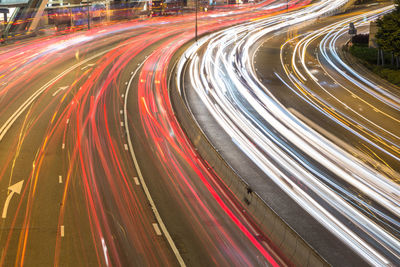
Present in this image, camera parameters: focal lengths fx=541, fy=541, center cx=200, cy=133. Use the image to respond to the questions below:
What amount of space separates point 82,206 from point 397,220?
12783 mm

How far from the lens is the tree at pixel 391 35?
49312 mm

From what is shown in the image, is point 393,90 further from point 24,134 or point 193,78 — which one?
point 24,134

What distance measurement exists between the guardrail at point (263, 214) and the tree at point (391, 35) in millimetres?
25840

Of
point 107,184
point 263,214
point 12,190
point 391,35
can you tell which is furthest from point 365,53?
point 12,190

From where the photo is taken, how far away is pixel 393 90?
46.0 meters

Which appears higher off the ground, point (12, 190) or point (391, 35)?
point (391, 35)

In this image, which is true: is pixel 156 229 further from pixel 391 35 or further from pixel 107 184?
pixel 391 35

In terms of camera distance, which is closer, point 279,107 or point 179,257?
point 179,257

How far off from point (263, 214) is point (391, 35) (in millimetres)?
35242

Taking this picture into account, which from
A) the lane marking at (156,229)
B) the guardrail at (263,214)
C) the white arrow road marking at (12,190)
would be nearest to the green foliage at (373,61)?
the guardrail at (263,214)

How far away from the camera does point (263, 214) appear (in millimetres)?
20703

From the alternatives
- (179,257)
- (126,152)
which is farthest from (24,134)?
(179,257)

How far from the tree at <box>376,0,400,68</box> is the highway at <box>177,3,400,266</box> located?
4.01m

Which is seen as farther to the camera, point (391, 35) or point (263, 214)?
point (391, 35)
